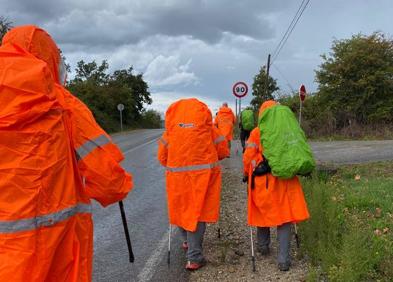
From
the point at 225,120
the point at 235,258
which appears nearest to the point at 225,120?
the point at 225,120

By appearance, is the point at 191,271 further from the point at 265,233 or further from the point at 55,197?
the point at 55,197

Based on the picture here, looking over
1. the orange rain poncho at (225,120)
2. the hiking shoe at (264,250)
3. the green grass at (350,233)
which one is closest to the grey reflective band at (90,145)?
the green grass at (350,233)

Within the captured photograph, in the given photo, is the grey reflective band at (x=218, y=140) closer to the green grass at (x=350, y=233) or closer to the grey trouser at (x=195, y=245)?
the grey trouser at (x=195, y=245)

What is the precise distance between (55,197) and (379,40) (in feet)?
95.2

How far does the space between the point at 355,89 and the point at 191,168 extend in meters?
24.7

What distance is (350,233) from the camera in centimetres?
538

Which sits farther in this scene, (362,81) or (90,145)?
(362,81)

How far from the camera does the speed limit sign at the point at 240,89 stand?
74.4 ft

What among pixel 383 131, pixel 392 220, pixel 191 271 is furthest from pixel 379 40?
pixel 191 271

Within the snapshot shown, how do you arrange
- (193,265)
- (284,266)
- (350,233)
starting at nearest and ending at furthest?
1. (350,233)
2. (284,266)
3. (193,265)

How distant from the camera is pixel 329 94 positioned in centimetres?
2967

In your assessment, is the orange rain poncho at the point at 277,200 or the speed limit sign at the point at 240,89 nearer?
the orange rain poncho at the point at 277,200

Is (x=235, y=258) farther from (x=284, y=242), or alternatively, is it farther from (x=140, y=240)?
(x=140, y=240)

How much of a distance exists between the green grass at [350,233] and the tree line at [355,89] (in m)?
19.0
